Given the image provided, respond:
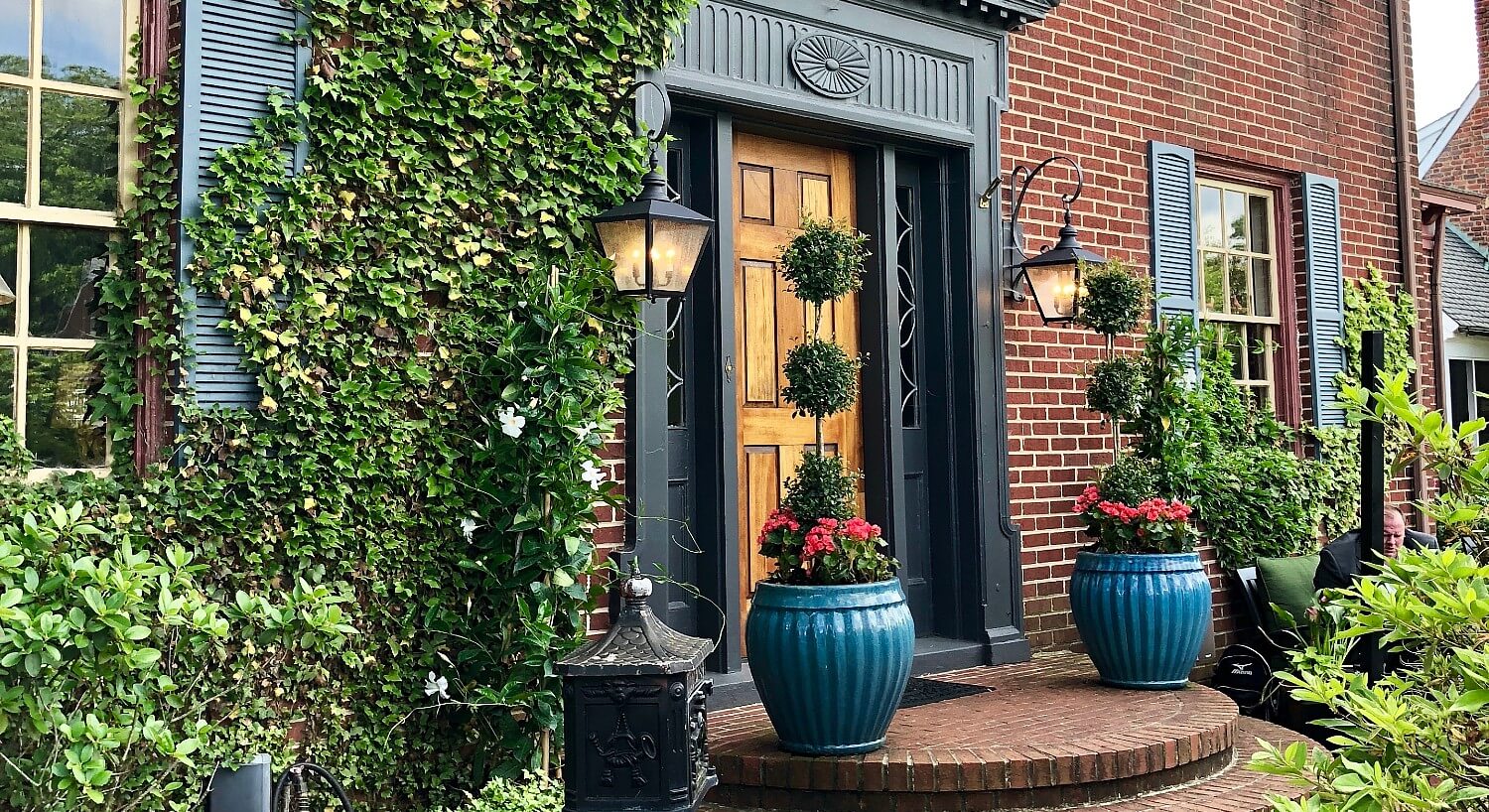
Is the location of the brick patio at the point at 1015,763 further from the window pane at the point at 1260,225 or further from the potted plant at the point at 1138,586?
the window pane at the point at 1260,225

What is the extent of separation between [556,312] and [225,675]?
1.65 metres

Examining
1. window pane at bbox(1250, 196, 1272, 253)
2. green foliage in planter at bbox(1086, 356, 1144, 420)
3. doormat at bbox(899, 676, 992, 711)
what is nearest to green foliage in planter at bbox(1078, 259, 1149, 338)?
green foliage in planter at bbox(1086, 356, 1144, 420)

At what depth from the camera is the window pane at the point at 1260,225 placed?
27.9ft

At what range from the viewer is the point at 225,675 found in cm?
408

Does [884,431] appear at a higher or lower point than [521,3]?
lower

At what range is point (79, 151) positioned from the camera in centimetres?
402

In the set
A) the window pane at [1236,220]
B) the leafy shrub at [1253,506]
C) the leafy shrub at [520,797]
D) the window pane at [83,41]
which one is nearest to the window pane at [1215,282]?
the window pane at [1236,220]

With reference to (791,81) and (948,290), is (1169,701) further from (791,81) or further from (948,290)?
(791,81)

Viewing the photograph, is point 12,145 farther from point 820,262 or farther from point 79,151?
point 820,262

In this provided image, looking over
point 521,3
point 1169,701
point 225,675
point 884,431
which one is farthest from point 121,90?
point 1169,701

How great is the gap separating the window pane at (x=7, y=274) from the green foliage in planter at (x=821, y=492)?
2671 millimetres

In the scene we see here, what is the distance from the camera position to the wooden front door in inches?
231

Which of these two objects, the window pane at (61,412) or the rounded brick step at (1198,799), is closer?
the window pane at (61,412)

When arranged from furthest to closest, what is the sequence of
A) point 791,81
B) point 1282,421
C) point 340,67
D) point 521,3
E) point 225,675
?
point 1282,421 < point 791,81 < point 521,3 < point 340,67 < point 225,675
